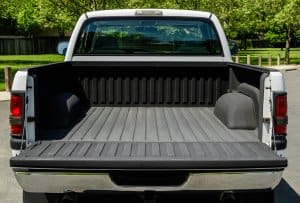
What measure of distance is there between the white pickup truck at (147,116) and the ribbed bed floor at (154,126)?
1 centimetres

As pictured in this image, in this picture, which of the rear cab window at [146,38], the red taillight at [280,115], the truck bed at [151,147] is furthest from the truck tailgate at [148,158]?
the rear cab window at [146,38]

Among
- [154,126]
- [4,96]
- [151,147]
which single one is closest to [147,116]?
[154,126]

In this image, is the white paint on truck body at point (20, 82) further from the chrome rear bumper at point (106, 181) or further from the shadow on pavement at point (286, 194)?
the shadow on pavement at point (286, 194)

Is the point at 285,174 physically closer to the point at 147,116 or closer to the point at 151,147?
the point at 147,116

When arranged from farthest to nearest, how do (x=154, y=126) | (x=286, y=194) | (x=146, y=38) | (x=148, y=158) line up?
(x=146, y=38) < (x=286, y=194) < (x=154, y=126) < (x=148, y=158)

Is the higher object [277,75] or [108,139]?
[277,75]

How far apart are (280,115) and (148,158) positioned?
1037 millimetres

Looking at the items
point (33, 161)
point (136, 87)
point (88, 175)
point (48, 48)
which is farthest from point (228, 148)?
point (48, 48)

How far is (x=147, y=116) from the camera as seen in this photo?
527cm

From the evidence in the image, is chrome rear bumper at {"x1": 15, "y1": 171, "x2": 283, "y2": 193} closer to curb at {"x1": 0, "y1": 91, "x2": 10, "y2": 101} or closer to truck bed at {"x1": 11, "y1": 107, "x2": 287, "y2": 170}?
truck bed at {"x1": 11, "y1": 107, "x2": 287, "y2": 170}

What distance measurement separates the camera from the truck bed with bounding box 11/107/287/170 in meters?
3.36

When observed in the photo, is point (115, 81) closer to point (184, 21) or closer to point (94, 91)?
point (94, 91)

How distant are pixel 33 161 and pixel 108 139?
949 mm

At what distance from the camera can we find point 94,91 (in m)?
5.62
